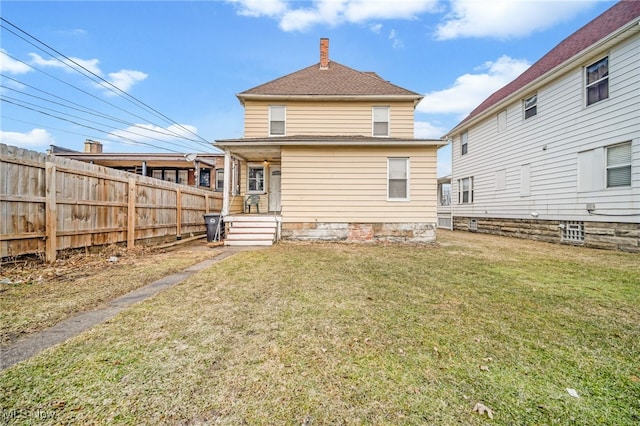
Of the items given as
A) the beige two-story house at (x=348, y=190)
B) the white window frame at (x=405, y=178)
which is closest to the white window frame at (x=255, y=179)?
the beige two-story house at (x=348, y=190)

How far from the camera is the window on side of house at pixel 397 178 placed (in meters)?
9.67

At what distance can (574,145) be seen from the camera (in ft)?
30.9

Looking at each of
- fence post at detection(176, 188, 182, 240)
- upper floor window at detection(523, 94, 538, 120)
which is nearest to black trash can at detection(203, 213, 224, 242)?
fence post at detection(176, 188, 182, 240)

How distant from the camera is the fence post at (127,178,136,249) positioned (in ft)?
23.6

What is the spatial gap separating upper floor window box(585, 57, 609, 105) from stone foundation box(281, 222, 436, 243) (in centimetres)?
651

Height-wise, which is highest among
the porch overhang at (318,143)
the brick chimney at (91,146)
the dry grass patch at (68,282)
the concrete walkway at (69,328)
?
the brick chimney at (91,146)

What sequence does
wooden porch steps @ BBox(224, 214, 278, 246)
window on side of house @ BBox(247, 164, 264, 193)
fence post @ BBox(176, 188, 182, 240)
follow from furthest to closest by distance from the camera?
window on side of house @ BBox(247, 164, 264, 193)
fence post @ BBox(176, 188, 182, 240)
wooden porch steps @ BBox(224, 214, 278, 246)

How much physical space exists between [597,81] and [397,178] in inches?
273

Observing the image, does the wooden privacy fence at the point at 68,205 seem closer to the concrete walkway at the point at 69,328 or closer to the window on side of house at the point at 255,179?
the concrete walkway at the point at 69,328

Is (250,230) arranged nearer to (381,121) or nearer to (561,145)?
(381,121)

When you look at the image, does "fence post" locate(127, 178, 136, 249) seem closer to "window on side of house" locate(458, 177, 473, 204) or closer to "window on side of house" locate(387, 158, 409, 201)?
"window on side of house" locate(387, 158, 409, 201)

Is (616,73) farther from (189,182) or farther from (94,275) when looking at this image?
(189,182)

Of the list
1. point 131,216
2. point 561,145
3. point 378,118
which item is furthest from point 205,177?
point 561,145

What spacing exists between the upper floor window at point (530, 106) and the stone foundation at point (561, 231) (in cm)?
452
